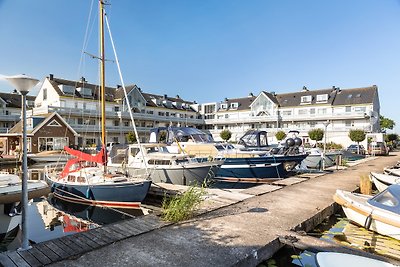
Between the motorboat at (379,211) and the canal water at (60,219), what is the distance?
710 centimetres

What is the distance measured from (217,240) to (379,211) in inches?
187

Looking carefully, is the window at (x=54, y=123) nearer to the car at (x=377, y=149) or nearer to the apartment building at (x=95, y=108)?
the apartment building at (x=95, y=108)

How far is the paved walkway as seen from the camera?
16.0 feet

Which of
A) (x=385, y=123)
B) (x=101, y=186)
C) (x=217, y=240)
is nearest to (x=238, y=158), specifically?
(x=101, y=186)

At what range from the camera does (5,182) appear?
9906 millimetres

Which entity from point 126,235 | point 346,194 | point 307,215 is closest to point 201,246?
point 126,235

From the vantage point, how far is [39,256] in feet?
16.6

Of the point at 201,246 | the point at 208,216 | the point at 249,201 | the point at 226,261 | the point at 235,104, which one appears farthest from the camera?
the point at 235,104

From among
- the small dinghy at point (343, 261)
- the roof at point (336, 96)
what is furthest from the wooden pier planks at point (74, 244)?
the roof at point (336, 96)

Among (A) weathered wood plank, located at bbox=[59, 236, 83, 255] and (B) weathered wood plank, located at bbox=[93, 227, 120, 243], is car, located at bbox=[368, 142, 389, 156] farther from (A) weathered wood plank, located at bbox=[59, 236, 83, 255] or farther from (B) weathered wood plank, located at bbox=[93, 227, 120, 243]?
(A) weathered wood plank, located at bbox=[59, 236, 83, 255]

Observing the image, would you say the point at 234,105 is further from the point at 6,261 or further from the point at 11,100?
the point at 6,261

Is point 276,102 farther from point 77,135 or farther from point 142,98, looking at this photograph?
point 77,135

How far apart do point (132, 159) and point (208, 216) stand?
8.74m

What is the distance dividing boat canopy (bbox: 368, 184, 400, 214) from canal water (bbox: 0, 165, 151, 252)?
7678 millimetres
